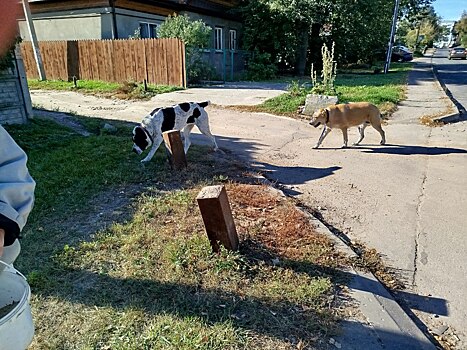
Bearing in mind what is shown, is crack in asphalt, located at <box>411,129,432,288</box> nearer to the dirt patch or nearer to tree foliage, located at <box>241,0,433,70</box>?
the dirt patch

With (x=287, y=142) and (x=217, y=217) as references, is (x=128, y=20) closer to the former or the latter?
(x=287, y=142)

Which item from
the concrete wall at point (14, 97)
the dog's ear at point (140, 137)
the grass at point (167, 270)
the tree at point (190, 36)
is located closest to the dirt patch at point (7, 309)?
the grass at point (167, 270)

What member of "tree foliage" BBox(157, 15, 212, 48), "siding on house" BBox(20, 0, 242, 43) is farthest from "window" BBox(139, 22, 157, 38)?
"tree foliage" BBox(157, 15, 212, 48)

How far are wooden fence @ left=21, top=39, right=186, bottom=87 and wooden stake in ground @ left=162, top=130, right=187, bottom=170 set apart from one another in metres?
10.0

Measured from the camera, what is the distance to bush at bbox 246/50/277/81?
1886cm

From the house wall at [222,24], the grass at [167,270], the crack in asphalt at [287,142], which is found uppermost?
the house wall at [222,24]

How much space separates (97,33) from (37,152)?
12.3 m

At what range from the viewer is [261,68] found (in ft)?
62.1

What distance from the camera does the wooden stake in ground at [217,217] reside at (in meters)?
2.68

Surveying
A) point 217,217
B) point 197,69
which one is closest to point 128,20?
point 197,69

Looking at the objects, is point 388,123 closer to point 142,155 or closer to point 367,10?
point 142,155

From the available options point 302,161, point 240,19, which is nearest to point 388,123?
point 302,161

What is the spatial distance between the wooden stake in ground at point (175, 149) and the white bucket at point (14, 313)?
359 centimetres

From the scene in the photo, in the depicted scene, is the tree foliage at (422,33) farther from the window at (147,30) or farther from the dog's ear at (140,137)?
the dog's ear at (140,137)
